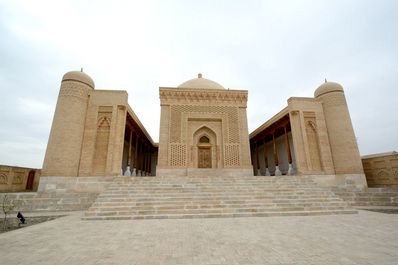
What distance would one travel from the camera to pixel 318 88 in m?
12.9

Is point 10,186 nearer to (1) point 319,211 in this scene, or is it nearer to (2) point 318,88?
(1) point 319,211

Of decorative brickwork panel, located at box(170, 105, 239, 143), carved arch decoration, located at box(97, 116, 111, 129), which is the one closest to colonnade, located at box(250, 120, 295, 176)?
decorative brickwork panel, located at box(170, 105, 239, 143)

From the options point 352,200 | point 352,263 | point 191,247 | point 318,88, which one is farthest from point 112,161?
point 318,88

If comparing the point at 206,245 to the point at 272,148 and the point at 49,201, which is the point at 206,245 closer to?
the point at 49,201

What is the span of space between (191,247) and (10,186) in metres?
16.3

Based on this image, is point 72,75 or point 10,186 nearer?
point 72,75

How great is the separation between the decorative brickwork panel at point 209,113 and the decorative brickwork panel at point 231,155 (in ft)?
1.45

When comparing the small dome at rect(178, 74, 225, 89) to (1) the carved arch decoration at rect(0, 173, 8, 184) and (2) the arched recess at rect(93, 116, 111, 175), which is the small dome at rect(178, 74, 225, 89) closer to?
(2) the arched recess at rect(93, 116, 111, 175)

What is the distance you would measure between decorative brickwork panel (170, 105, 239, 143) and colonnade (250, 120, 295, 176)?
11.5 feet

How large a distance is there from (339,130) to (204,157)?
872 cm

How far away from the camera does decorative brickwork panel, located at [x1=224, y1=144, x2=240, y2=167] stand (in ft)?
42.8

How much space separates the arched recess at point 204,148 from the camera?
13445 mm

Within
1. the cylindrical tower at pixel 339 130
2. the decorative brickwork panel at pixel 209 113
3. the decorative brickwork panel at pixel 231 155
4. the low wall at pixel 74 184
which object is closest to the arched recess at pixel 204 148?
the decorative brickwork panel at pixel 231 155

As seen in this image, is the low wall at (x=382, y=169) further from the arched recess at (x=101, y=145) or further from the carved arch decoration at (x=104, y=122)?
the carved arch decoration at (x=104, y=122)
